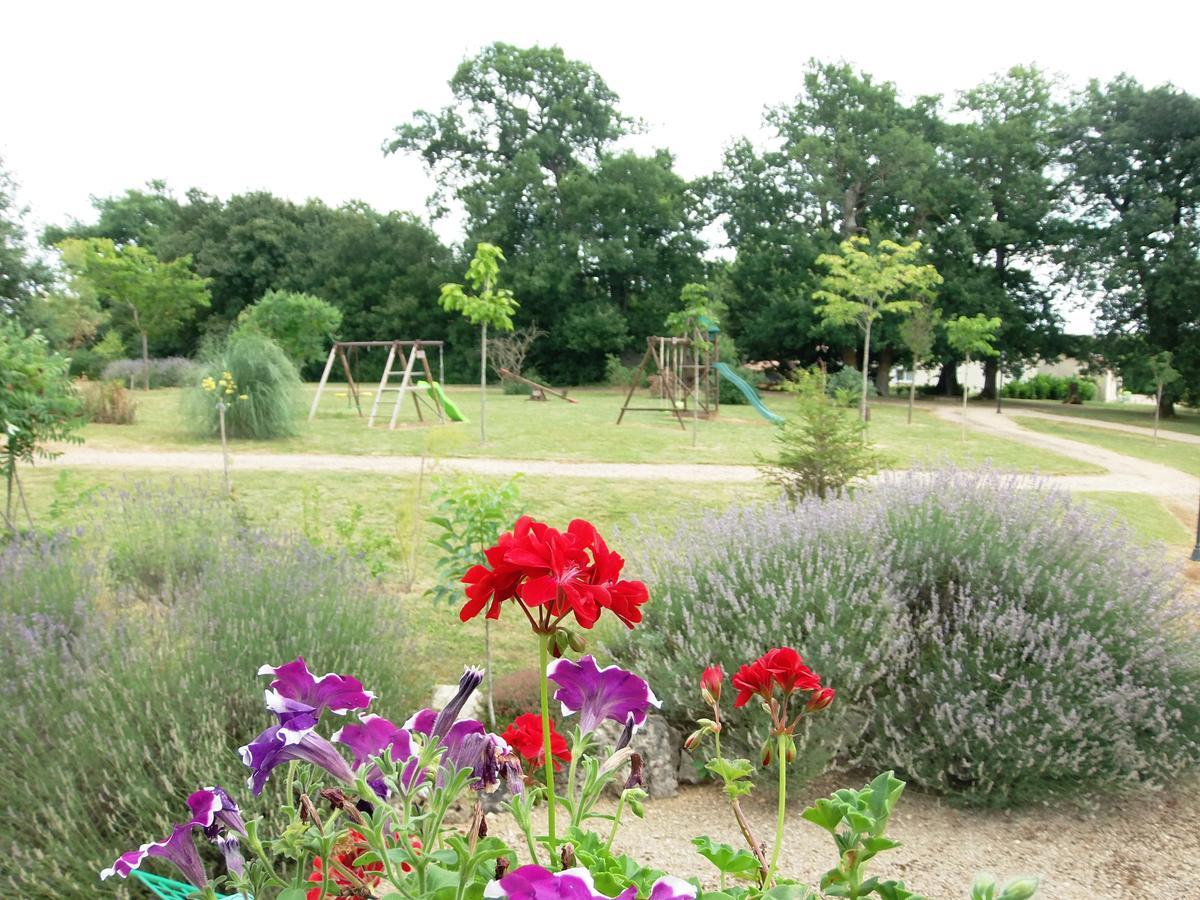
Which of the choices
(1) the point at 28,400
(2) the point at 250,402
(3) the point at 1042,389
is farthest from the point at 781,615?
(3) the point at 1042,389

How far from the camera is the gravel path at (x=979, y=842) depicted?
254 centimetres

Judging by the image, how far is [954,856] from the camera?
8.82 ft

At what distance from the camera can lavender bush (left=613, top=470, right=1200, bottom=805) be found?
293cm

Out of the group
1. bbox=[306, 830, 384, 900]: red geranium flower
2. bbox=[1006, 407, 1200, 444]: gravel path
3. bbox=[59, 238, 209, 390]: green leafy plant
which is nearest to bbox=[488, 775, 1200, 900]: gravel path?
bbox=[306, 830, 384, 900]: red geranium flower

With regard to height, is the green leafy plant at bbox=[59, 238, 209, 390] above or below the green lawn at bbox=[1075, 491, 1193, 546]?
above

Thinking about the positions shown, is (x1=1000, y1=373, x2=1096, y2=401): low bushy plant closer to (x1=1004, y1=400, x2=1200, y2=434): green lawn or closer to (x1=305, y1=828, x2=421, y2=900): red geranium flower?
(x1=1004, y1=400, x2=1200, y2=434): green lawn

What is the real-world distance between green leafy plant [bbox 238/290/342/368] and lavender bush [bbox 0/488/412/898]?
22387 millimetres

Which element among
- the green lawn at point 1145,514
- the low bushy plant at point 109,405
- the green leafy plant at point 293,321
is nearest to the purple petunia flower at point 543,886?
the green lawn at point 1145,514

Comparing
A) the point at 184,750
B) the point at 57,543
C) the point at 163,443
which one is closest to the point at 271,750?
the point at 184,750

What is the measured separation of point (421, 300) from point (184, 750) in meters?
32.1

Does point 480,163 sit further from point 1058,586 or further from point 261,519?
point 1058,586

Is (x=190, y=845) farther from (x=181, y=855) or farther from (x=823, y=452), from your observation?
(x=823, y=452)

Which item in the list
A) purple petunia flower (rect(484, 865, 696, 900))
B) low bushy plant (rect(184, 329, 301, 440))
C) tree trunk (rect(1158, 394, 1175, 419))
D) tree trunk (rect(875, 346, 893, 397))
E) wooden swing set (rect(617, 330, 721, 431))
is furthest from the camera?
tree trunk (rect(875, 346, 893, 397))

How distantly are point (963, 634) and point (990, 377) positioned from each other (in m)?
30.1
